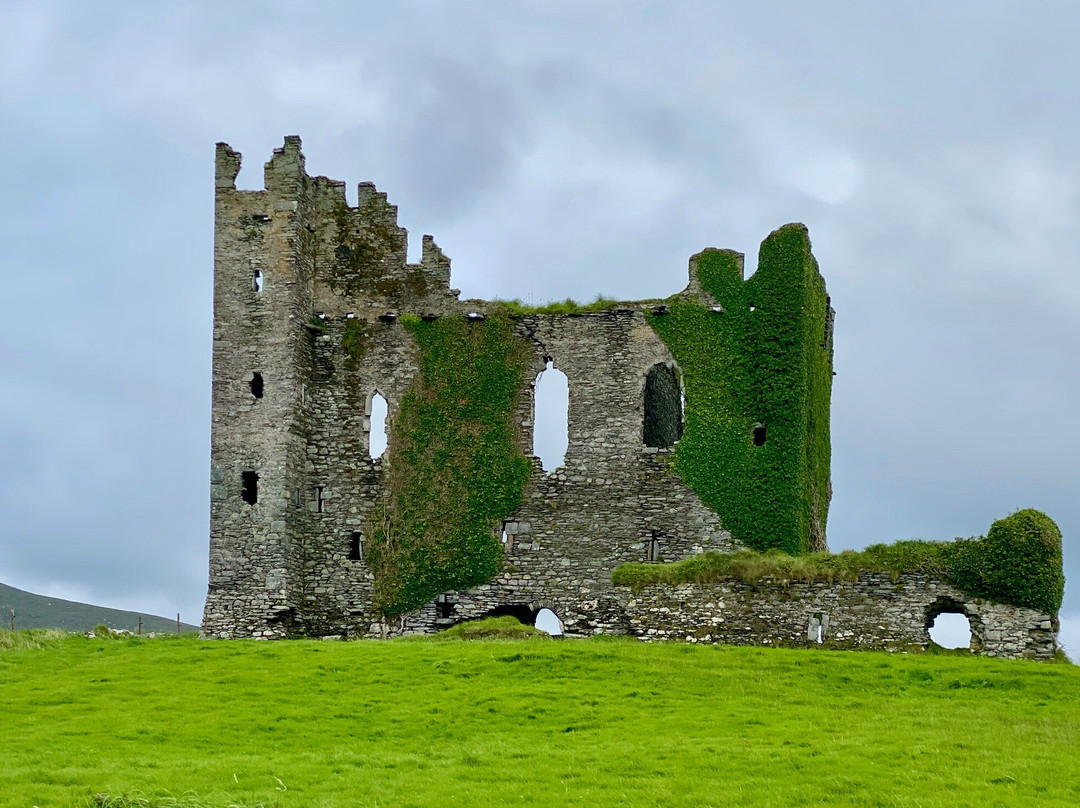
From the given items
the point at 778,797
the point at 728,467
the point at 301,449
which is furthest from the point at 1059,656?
the point at 301,449

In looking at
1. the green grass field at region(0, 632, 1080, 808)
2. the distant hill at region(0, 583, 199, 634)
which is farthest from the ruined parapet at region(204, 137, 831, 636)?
the distant hill at region(0, 583, 199, 634)

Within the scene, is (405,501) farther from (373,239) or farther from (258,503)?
(373,239)

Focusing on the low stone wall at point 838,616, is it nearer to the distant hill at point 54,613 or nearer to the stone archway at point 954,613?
the stone archway at point 954,613

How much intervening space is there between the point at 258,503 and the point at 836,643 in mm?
17714

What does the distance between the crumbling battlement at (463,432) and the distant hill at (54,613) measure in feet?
119

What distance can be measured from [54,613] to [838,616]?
64343 millimetres

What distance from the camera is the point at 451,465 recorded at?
156 feet

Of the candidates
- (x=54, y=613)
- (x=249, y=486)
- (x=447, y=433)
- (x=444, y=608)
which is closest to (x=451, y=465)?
(x=447, y=433)

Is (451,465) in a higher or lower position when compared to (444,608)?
higher

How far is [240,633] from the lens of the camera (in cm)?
4575

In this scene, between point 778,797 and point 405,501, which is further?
point 405,501

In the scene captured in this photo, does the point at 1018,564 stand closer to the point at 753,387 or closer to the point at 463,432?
the point at 753,387

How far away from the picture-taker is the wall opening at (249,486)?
46.6 meters

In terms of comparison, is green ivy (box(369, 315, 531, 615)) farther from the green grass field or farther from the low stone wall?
the low stone wall
